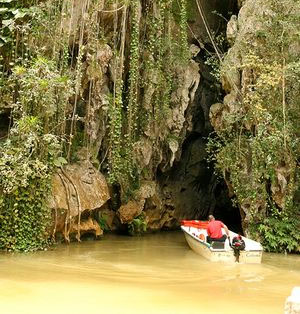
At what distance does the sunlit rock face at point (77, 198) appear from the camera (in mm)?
12375

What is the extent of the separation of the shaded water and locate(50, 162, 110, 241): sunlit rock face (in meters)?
0.66

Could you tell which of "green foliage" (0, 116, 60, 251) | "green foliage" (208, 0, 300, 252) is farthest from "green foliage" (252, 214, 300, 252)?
"green foliage" (0, 116, 60, 251)

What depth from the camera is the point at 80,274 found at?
28.8 feet

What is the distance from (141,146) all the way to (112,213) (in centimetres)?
250

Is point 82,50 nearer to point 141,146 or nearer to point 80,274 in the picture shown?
point 141,146

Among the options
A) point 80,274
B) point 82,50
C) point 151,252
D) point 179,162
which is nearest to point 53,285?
point 80,274

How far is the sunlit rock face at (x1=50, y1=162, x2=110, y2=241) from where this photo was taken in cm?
1238

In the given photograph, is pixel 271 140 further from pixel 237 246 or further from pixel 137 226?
pixel 137 226

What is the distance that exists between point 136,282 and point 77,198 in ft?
16.5

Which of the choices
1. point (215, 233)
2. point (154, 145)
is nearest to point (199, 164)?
point (154, 145)

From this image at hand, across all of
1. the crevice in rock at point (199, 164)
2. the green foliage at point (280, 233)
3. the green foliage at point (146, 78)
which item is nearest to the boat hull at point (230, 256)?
the green foliage at point (280, 233)

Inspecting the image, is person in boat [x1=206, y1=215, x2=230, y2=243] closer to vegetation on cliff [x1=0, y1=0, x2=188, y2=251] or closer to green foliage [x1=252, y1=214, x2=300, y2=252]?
green foliage [x1=252, y1=214, x2=300, y2=252]

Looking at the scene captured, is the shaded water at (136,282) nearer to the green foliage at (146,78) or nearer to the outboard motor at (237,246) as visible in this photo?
the outboard motor at (237,246)

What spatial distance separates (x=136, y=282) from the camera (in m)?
8.17
